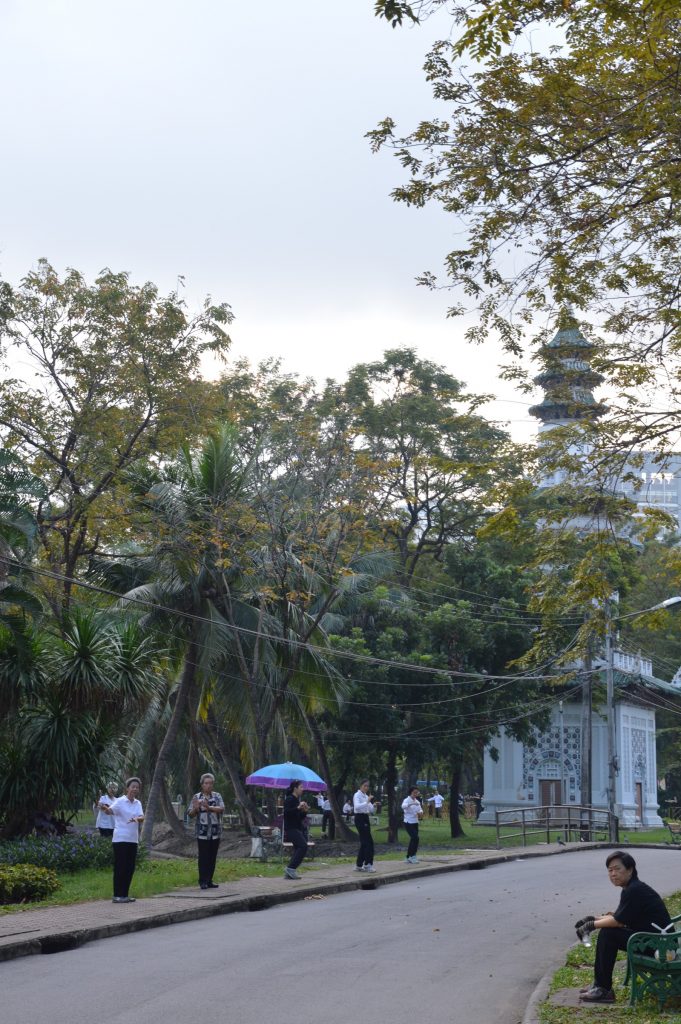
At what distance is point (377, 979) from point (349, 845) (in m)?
24.4

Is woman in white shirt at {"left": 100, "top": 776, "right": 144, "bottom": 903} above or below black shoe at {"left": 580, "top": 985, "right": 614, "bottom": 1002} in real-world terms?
above

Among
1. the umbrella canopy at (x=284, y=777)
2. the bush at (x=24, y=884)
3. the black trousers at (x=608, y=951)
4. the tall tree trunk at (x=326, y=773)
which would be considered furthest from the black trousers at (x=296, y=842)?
the tall tree trunk at (x=326, y=773)

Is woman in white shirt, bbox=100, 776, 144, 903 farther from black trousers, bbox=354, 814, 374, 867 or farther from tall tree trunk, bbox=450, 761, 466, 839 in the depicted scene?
tall tree trunk, bbox=450, 761, 466, 839

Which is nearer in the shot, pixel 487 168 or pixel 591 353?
pixel 487 168

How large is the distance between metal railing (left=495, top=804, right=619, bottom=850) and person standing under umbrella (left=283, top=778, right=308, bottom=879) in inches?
522

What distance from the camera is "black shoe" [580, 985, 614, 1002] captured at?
943 cm

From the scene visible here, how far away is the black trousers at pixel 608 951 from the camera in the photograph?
31.1 feet

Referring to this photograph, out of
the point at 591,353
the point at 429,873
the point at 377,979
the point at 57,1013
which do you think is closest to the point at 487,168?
the point at 591,353

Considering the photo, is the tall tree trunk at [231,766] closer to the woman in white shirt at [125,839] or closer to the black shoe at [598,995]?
the woman in white shirt at [125,839]

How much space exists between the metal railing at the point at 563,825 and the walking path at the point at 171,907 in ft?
34.9

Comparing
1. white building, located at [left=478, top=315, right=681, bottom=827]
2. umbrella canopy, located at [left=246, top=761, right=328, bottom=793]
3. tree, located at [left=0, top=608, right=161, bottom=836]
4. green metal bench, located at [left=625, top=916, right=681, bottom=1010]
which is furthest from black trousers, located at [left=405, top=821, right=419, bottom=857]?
white building, located at [left=478, top=315, right=681, bottom=827]

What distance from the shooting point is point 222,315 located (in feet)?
91.4

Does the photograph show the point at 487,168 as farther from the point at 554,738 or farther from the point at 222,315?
the point at 554,738

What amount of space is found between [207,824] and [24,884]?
9.66 feet
